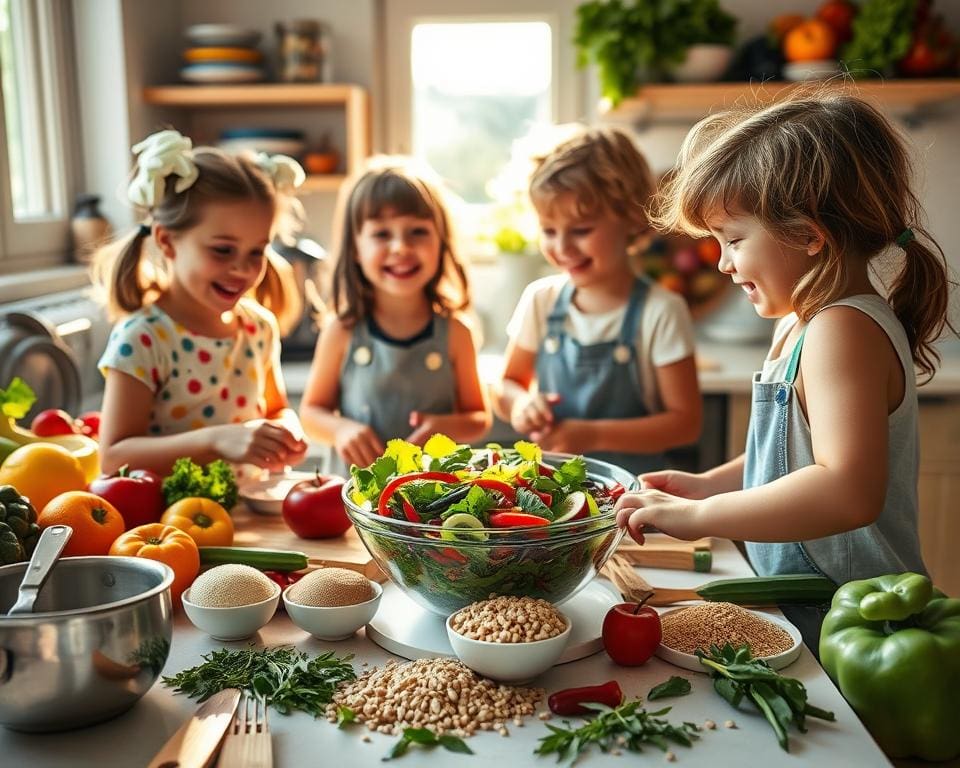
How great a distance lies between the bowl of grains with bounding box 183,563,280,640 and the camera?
1004mm

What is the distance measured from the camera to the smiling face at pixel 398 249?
78.2 inches

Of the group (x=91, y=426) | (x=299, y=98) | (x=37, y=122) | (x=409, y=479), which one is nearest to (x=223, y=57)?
(x=299, y=98)

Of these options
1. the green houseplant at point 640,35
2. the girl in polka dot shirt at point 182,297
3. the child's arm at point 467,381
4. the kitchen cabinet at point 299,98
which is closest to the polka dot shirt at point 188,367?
the girl in polka dot shirt at point 182,297

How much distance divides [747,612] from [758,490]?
0.13m

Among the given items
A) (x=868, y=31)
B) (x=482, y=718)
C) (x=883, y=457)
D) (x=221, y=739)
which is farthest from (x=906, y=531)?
(x=868, y=31)

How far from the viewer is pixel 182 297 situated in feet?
5.94

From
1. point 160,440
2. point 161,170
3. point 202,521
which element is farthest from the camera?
point 161,170

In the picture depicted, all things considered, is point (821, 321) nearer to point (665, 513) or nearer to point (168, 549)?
point (665, 513)

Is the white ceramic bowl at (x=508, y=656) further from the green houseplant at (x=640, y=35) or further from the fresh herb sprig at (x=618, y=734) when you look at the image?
the green houseplant at (x=640, y=35)

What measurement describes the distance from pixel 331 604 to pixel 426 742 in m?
0.24

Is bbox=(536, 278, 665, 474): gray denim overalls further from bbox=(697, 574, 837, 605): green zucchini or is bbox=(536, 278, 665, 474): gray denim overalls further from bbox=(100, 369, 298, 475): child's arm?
bbox=(697, 574, 837, 605): green zucchini

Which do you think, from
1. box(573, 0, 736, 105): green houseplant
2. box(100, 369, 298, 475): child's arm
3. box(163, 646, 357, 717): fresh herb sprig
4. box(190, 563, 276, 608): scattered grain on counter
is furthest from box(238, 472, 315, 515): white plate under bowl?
box(573, 0, 736, 105): green houseplant

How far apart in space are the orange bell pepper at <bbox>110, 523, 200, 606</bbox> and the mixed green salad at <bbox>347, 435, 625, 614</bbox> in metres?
0.20

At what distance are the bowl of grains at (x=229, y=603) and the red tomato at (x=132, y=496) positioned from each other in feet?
0.91
